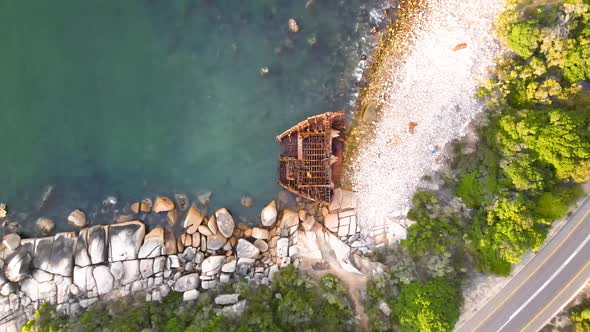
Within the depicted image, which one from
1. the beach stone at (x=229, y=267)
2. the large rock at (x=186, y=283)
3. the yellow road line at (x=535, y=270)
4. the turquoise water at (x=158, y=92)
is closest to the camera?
the yellow road line at (x=535, y=270)

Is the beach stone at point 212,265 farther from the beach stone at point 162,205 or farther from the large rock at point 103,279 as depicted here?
A: the large rock at point 103,279

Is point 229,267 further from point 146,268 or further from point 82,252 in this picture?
point 82,252

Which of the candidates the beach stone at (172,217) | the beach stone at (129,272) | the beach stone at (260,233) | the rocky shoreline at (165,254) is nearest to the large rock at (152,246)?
the rocky shoreline at (165,254)

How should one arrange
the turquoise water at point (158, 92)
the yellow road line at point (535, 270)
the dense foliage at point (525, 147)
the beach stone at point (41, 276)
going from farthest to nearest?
the turquoise water at point (158, 92) → the beach stone at point (41, 276) → the yellow road line at point (535, 270) → the dense foliage at point (525, 147)

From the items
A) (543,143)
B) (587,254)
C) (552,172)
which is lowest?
(587,254)

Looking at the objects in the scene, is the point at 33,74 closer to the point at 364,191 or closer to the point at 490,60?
the point at 364,191

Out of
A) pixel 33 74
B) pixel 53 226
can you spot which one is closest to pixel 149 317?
pixel 53 226

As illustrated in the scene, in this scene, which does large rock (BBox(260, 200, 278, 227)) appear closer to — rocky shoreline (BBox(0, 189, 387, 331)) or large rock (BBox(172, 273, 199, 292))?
rocky shoreline (BBox(0, 189, 387, 331))
